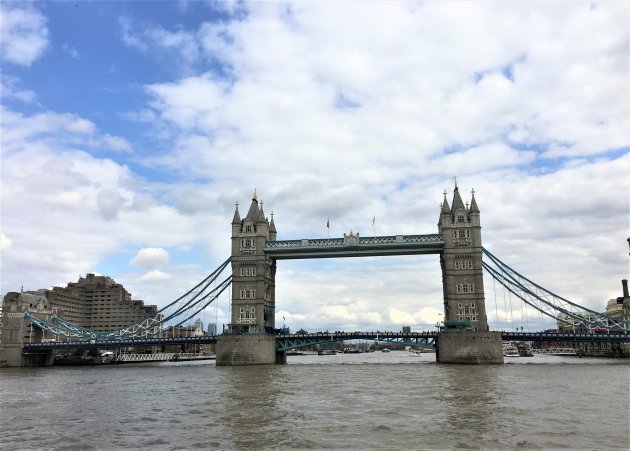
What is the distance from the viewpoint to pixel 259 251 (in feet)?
277

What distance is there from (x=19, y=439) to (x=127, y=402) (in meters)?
13.0

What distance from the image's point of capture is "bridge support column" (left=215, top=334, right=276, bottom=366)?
251 feet

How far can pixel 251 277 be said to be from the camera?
84.1 metres

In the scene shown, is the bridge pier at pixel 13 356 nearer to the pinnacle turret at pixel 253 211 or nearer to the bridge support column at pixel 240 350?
the bridge support column at pixel 240 350

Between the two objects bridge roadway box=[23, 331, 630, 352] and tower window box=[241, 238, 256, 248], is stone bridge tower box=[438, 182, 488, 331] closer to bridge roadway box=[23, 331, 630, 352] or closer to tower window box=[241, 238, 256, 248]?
bridge roadway box=[23, 331, 630, 352]

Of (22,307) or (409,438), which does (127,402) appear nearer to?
(409,438)

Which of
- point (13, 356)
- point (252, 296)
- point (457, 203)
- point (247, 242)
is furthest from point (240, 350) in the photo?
point (13, 356)

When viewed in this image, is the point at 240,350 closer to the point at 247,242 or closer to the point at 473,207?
the point at 247,242

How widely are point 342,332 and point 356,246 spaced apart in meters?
14.3

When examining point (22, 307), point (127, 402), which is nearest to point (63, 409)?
point (127, 402)

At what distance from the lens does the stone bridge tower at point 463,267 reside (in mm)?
78312

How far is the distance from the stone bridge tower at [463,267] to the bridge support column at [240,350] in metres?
27.3

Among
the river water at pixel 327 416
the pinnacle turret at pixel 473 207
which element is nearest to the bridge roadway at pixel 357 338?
the pinnacle turret at pixel 473 207

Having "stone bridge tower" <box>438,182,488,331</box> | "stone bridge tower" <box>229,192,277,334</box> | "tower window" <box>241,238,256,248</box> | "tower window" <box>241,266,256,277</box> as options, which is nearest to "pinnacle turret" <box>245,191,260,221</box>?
"stone bridge tower" <box>229,192,277,334</box>
